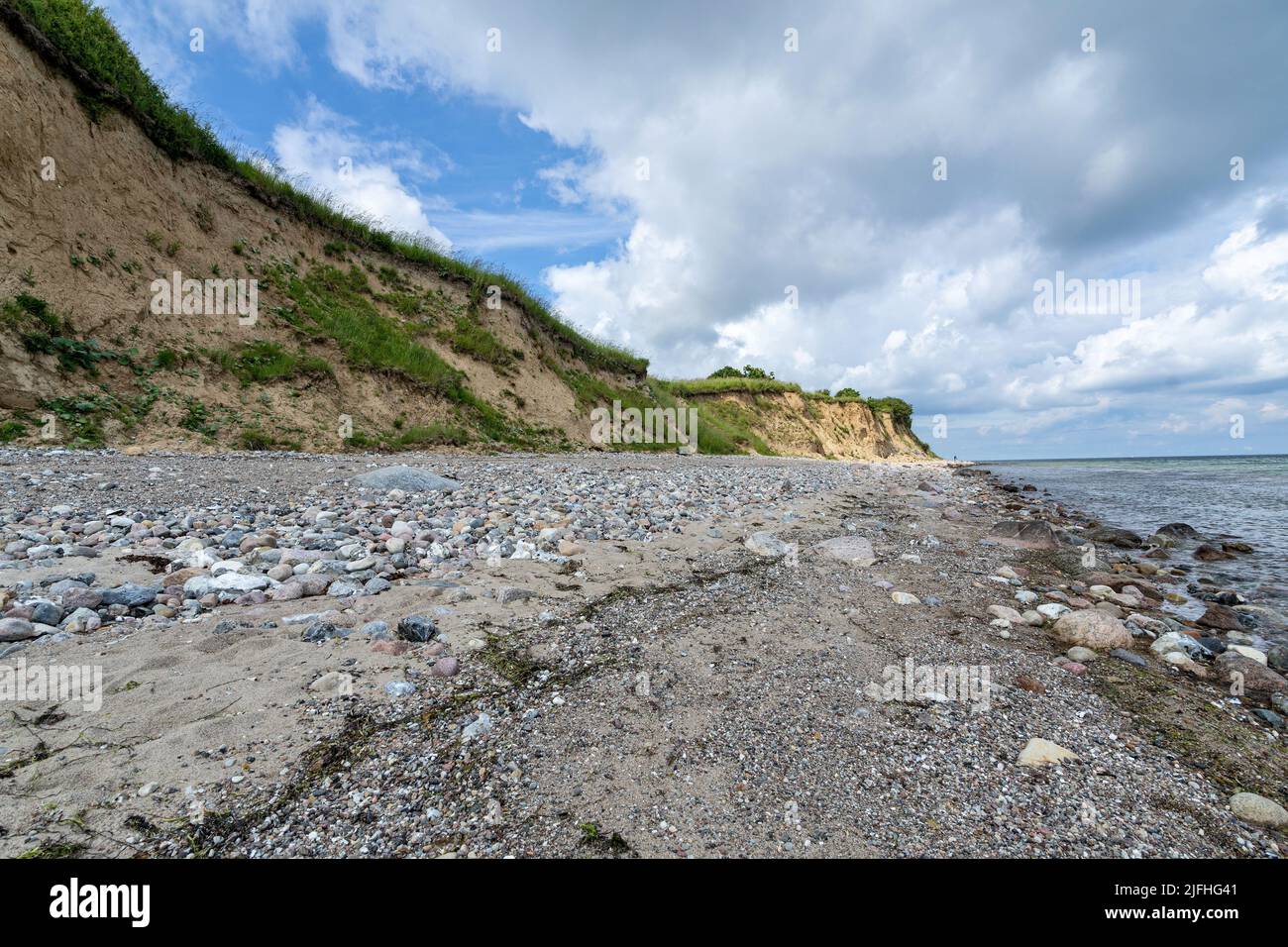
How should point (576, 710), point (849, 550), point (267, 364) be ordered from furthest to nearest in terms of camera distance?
point (267, 364) < point (849, 550) < point (576, 710)

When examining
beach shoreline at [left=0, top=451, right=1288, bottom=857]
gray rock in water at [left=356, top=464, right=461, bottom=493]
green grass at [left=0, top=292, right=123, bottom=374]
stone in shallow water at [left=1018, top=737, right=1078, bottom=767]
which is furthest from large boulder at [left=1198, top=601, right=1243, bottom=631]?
green grass at [left=0, top=292, right=123, bottom=374]

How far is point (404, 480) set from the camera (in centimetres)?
831

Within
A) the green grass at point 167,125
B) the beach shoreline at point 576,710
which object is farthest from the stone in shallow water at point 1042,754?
the green grass at point 167,125

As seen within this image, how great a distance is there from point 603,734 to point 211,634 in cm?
251

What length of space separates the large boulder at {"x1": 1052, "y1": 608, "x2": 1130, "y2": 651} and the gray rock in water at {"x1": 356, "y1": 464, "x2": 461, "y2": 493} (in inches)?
306

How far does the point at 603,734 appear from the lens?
102 inches

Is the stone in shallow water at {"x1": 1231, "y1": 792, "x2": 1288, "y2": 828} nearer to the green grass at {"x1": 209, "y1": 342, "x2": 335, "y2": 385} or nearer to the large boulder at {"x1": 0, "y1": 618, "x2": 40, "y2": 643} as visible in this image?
the large boulder at {"x1": 0, "y1": 618, "x2": 40, "y2": 643}

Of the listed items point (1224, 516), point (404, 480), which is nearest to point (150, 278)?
point (404, 480)

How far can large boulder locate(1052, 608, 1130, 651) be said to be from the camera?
168 inches

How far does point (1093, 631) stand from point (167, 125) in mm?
21342

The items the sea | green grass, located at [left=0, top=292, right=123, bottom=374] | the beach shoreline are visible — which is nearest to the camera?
the beach shoreline

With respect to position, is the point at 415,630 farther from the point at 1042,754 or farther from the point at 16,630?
the point at 1042,754
